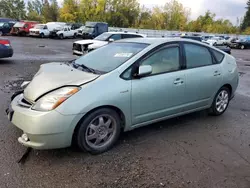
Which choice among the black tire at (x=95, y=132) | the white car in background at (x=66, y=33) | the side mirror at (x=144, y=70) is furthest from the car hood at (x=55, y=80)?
the white car in background at (x=66, y=33)

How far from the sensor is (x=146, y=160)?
3.24 m

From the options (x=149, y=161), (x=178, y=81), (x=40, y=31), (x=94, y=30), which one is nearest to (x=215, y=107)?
(x=178, y=81)

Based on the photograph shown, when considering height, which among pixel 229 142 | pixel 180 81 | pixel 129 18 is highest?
pixel 129 18

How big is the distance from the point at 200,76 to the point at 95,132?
85.7 inches

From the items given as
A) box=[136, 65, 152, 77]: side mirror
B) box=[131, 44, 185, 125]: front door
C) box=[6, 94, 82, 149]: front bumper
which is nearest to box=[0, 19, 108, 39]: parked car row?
box=[131, 44, 185, 125]: front door

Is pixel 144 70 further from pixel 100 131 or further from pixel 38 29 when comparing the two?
pixel 38 29

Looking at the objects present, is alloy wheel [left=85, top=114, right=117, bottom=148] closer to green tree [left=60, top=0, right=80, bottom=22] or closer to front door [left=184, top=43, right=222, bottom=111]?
front door [left=184, top=43, right=222, bottom=111]

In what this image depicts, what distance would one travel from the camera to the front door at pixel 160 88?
3545 mm

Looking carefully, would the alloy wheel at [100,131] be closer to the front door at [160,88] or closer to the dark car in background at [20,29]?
the front door at [160,88]

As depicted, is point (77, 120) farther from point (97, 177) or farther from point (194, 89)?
point (194, 89)

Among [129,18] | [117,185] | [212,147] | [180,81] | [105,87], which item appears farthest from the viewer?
[129,18]

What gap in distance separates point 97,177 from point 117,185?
0.89ft

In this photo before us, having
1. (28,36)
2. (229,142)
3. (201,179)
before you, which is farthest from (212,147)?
(28,36)

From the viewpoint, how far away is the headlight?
295cm
